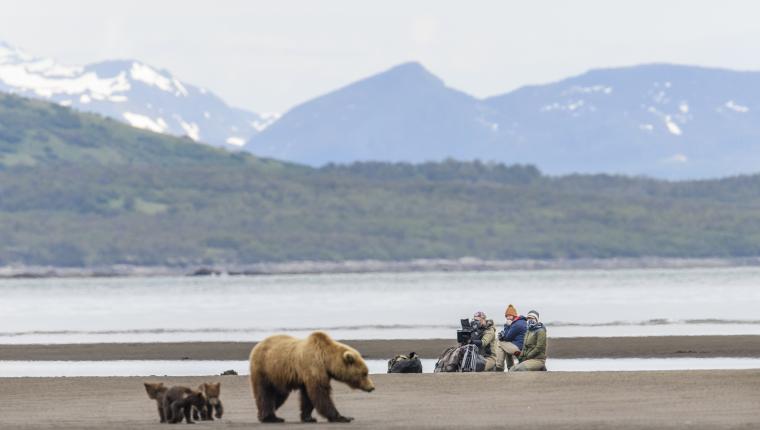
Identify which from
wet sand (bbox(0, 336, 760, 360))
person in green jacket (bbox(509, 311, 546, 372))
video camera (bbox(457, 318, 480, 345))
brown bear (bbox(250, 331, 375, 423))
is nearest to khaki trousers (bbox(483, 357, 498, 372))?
→ video camera (bbox(457, 318, 480, 345))

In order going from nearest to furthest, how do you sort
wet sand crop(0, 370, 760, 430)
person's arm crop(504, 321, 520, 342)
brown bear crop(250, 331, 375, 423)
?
brown bear crop(250, 331, 375, 423) < wet sand crop(0, 370, 760, 430) < person's arm crop(504, 321, 520, 342)

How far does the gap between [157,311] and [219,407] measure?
8601 centimetres

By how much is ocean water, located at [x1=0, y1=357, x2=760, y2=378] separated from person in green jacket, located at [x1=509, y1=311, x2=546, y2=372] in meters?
5.94

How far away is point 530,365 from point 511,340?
6.41 feet

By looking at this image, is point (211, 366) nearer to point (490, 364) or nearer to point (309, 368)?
point (490, 364)

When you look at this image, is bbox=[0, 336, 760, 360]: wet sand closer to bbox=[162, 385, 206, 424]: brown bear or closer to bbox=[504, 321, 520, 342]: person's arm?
bbox=[504, 321, 520, 342]: person's arm

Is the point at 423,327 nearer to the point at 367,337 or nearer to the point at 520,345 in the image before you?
the point at 367,337

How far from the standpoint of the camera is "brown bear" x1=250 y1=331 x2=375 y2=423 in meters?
24.5

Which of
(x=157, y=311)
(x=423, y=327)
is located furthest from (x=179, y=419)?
(x=157, y=311)

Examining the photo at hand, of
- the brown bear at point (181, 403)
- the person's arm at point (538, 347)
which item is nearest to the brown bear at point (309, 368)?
the brown bear at point (181, 403)

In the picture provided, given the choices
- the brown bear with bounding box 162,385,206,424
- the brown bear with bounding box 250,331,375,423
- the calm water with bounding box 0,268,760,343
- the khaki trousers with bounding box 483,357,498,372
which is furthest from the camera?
the calm water with bounding box 0,268,760,343

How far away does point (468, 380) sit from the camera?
3225 centimetres

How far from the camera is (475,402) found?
28703 millimetres

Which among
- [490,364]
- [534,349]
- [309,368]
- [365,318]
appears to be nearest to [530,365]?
[534,349]
